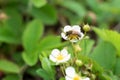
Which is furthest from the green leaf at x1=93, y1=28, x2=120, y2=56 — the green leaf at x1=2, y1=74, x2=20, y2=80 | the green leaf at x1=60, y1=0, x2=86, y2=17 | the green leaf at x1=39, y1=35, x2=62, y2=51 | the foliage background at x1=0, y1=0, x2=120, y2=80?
the green leaf at x1=60, y1=0, x2=86, y2=17

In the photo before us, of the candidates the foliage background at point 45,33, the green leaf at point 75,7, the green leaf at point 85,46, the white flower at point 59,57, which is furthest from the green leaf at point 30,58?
the green leaf at point 75,7

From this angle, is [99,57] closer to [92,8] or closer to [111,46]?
[111,46]

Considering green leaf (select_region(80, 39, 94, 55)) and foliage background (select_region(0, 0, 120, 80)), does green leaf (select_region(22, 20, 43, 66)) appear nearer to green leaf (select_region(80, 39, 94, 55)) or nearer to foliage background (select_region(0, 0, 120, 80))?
foliage background (select_region(0, 0, 120, 80))

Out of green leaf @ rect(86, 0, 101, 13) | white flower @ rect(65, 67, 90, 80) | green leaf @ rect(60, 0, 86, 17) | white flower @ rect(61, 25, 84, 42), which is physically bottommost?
white flower @ rect(65, 67, 90, 80)

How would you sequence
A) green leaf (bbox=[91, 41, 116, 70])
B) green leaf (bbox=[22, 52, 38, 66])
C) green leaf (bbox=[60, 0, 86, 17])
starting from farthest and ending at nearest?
green leaf (bbox=[60, 0, 86, 17])
green leaf (bbox=[22, 52, 38, 66])
green leaf (bbox=[91, 41, 116, 70])

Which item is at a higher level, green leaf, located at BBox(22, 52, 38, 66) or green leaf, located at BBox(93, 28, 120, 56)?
green leaf, located at BBox(93, 28, 120, 56)

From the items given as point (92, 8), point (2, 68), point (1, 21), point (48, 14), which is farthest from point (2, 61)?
point (92, 8)

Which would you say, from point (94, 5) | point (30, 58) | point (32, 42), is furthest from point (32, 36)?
point (94, 5)

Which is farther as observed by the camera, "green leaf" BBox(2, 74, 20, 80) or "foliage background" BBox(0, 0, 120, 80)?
"green leaf" BBox(2, 74, 20, 80)
